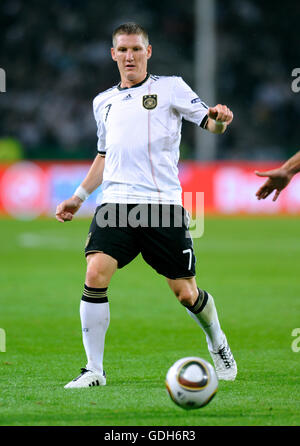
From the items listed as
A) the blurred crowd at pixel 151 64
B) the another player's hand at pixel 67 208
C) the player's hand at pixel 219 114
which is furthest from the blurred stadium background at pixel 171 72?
the player's hand at pixel 219 114

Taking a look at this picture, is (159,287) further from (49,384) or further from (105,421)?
(105,421)

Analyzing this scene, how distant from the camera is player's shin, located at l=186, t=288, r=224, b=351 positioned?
6094 mm

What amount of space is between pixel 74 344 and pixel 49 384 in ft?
6.02

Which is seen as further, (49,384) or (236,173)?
(236,173)

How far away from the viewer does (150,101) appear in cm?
600

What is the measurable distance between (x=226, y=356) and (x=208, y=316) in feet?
1.05

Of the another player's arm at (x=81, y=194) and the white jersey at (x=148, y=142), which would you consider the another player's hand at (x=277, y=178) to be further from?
the another player's arm at (x=81, y=194)

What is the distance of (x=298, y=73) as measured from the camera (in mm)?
26656

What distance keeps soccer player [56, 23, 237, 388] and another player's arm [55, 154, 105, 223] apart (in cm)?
30

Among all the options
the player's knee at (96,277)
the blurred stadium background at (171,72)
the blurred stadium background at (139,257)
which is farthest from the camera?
the blurred stadium background at (171,72)

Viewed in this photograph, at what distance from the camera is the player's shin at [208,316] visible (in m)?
6.09

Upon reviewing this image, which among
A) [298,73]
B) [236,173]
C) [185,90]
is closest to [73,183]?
[236,173]

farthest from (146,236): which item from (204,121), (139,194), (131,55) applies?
(131,55)

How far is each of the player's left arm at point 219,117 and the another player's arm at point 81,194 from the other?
1.05m
